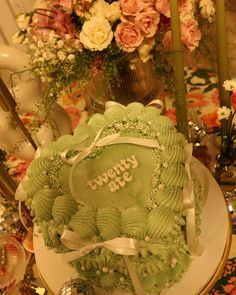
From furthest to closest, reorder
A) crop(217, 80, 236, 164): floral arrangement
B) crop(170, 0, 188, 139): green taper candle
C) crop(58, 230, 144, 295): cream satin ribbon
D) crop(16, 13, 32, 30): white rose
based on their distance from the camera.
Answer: crop(16, 13, 32, 30): white rose
crop(217, 80, 236, 164): floral arrangement
crop(170, 0, 188, 139): green taper candle
crop(58, 230, 144, 295): cream satin ribbon

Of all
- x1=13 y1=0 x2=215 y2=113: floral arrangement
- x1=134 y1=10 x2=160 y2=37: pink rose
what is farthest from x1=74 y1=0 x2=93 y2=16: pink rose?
x1=134 y1=10 x2=160 y2=37: pink rose

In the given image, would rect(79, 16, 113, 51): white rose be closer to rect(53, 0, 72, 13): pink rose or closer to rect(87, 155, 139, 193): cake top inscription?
Answer: rect(53, 0, 72, 13): pink rose

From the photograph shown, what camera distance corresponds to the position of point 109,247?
2.01 ft

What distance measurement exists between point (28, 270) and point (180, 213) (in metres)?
0.46

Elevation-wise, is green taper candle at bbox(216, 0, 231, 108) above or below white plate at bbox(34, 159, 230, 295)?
above

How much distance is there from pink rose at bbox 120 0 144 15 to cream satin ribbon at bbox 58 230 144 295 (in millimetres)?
482

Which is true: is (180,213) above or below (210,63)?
above

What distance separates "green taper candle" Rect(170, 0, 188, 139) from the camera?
71 centimetres

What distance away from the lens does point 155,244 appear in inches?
24.9

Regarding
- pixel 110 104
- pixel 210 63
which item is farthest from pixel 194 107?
pixel 110 104

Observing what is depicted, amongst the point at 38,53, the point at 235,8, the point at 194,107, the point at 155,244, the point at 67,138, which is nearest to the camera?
the point at 155,244

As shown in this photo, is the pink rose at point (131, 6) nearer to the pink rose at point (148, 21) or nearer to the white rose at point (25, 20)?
the pink rose at point (148, 21)

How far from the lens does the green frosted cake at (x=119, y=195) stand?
0.64 m

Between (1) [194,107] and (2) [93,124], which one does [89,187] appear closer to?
(2) [93,124]
